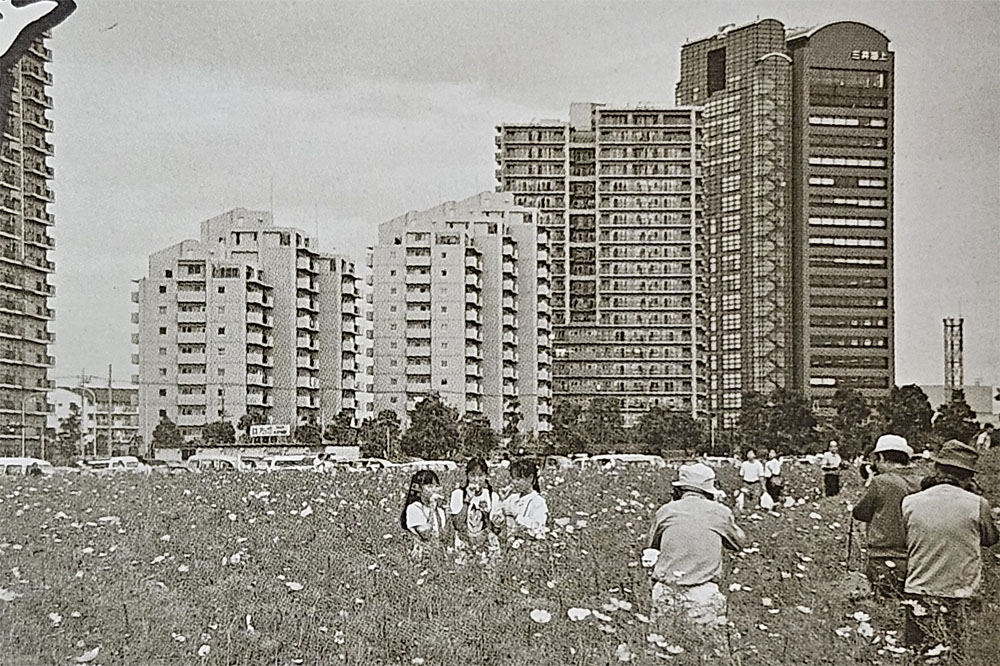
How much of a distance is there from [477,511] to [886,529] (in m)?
1.13

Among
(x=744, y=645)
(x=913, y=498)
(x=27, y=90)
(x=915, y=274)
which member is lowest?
(x=744, y=645)

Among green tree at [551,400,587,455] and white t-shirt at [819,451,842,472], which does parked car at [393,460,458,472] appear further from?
white t-shirt at [819,451,842,472]

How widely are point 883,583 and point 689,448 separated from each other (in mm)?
641

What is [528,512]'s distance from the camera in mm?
3770

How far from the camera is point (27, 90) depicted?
13.0 feet

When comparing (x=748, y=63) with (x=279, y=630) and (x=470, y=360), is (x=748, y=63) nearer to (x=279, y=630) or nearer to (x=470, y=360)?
(x=470, y=360)

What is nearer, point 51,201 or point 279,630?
point 279,630

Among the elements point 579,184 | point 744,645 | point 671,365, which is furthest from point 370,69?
point 744,645

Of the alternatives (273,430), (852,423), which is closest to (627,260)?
(852,423)

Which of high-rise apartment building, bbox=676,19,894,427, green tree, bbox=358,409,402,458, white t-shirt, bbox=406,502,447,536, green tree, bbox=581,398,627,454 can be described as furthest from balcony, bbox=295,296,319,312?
high-rise apartment building, bbox=676,19,894,427

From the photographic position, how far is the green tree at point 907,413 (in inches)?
148

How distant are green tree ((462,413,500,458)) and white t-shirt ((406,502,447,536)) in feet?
0.64

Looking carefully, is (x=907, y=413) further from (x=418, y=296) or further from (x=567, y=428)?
(x=418, y=296)

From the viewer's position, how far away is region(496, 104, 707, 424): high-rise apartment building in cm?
373
